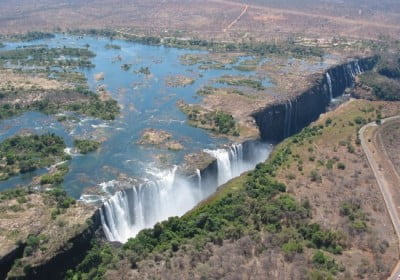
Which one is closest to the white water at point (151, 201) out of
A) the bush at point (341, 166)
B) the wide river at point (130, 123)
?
the wide river at point (130, 123)

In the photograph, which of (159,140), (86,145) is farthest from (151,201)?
(86,145)

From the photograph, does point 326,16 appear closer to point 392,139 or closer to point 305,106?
point 305,106

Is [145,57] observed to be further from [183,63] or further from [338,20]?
[338,20]

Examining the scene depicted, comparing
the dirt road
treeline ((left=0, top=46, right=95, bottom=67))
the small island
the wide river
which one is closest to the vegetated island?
treeline ((left=0, top=46, right=95, bottom=67))

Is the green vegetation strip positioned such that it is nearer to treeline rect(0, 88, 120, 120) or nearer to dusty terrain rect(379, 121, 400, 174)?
treeline rect(0, 88, 120, 120)

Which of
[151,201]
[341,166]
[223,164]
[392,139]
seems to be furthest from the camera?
[392,139]

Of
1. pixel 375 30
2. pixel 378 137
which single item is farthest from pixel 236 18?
pixel 378 137

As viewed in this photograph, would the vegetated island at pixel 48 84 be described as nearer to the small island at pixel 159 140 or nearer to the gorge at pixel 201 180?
the small island at pixel 159 140
